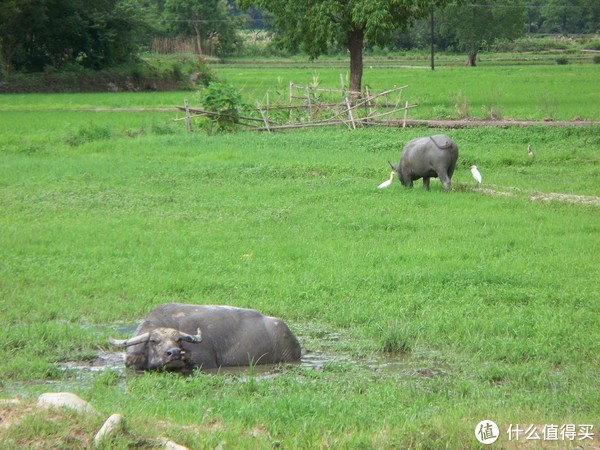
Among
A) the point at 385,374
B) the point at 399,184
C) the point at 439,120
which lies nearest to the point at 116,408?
the point at 385,374

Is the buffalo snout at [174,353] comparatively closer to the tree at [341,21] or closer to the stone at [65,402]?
the stone at [65,402]

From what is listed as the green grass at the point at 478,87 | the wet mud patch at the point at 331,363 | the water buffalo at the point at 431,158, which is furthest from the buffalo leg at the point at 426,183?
the green grass at the point at 478,87

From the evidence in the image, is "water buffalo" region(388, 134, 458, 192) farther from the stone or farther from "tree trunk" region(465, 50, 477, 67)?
"tree trunk" region(465, 50, 477, 67)

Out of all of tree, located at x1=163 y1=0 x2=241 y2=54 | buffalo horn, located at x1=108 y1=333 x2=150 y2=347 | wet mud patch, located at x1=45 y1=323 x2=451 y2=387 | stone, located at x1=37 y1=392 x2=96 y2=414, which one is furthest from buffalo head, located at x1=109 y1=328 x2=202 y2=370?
tree, located at x1=163 y1=0 x2=241 y2=54

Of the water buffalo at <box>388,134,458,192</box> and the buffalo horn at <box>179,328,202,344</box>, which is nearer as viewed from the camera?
the buffalo horn at <box>179,328,202,344</box>

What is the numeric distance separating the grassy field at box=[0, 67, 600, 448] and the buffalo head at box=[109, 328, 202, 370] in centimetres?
21

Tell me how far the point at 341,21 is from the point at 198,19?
36.0 metres

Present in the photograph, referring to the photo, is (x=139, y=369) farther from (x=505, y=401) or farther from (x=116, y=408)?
(x=505, y=401)

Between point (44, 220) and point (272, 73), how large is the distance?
123 ft

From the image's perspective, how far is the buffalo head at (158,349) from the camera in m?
6.22

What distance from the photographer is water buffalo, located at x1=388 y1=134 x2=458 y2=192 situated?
44.0ft

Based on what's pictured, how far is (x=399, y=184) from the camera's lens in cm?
1449

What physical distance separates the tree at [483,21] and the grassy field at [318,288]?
140 ft

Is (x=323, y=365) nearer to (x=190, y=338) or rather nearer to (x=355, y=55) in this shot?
(x=190, y=338)
